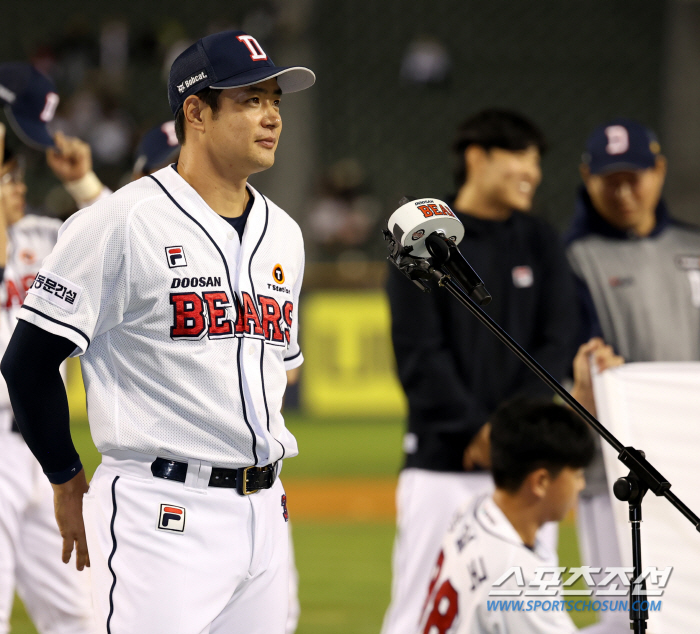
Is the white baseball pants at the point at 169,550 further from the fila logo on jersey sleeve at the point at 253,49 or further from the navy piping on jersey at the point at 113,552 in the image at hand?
the fila logo on jersey sleeve at the point at 253,49

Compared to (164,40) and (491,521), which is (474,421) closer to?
(491,521)

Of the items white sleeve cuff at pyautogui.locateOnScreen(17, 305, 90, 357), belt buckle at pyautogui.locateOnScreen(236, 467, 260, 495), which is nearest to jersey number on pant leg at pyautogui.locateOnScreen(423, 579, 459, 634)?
belt buckle at pyautogui.locateOnScreen(236, 467, 260, 495)

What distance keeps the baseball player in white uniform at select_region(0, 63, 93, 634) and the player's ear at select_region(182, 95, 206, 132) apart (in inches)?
62.4

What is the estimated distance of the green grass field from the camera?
229 inches

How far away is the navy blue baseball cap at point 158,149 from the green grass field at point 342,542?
246cm

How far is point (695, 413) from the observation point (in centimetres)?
358

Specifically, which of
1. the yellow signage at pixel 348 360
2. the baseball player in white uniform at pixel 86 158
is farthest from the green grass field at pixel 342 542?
the baseball player in white uniform at pixel 86 158

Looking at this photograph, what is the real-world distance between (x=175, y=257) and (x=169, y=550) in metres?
0.70

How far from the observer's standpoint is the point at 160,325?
262 cm

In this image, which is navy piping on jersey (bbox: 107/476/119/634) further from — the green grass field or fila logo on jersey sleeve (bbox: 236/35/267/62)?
the green grass field

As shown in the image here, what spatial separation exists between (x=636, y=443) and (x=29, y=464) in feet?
7.73

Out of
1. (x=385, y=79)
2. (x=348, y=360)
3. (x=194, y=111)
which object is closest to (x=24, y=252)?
(x=194, y=111)

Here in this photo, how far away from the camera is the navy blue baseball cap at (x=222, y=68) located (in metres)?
2.71

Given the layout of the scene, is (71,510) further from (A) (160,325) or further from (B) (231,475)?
(A) (160,325)
